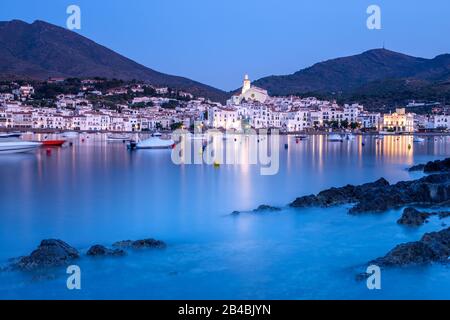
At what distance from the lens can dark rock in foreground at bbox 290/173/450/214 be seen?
1105 centimetres

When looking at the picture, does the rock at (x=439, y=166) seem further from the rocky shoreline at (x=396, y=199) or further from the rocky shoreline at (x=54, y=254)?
the rocky shoreline at (x=54, y=254)

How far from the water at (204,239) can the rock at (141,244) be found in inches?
9.6

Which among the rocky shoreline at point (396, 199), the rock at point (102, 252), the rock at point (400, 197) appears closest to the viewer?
the rock at point (102, 252)

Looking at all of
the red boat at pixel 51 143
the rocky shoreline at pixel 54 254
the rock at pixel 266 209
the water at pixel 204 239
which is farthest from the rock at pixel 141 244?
the red boat at pixel 51 143

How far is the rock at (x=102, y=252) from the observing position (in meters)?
7.49

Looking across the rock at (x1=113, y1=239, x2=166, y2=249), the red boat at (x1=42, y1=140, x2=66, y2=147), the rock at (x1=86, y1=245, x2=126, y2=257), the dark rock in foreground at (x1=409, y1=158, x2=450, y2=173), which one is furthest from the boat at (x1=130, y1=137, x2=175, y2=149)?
the rock at (x1=86, y1=245, x2=126, y2=257)

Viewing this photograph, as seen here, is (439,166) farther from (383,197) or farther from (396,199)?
(383,197)

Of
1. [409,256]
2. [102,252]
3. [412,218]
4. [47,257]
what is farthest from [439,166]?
[47,257]

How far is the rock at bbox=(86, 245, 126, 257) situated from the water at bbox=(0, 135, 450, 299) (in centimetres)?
16

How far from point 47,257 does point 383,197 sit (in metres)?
7.47

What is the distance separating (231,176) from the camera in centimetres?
1978

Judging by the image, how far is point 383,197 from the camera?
11.4m
